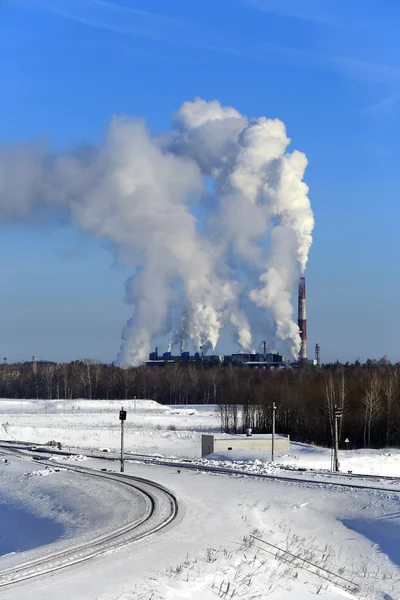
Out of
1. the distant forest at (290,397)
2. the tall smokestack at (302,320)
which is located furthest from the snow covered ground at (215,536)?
the tall smokestack at (302,320)

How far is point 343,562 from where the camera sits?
20.8 metres

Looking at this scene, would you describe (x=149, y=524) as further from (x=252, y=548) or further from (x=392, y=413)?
(x=392, y=413)

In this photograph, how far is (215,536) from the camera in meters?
20.9

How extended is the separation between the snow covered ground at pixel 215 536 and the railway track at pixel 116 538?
14.9 inches

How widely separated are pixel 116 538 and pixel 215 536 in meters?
2.66

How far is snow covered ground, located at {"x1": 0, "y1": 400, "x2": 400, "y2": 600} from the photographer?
16578 millimetres

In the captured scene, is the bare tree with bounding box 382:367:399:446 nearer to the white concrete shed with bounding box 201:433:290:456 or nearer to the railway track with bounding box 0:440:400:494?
the white concrete shed with bounding box 201:433:290:456

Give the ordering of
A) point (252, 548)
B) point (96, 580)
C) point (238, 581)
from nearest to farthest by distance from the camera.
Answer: point (96, 580)
point (238, 581)
point (252, 548)

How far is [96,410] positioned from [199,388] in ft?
101

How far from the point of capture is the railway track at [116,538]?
16609 mm

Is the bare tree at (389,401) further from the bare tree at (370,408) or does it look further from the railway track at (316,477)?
the railway track at (316,477)

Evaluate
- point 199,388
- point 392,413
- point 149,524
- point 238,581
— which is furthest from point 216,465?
point 199,388

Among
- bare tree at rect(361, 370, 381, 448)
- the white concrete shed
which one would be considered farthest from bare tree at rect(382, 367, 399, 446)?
the white concrete shed

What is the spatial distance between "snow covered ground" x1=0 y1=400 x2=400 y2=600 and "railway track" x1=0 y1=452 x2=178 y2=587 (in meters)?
0.38
